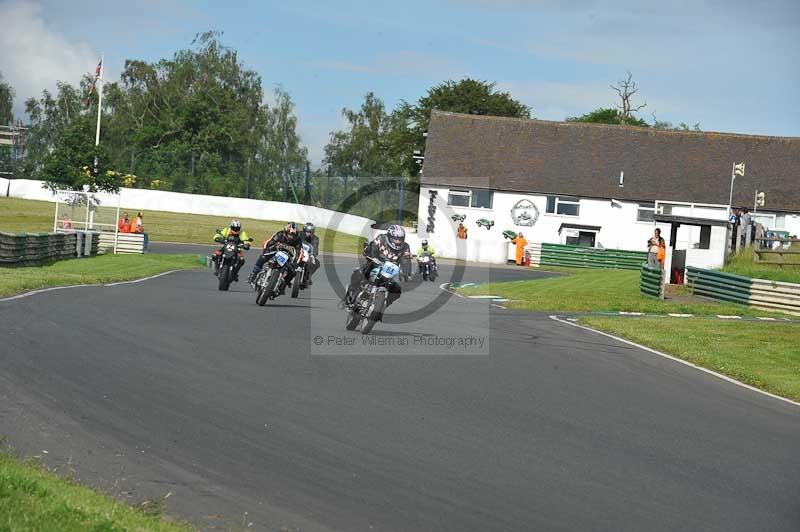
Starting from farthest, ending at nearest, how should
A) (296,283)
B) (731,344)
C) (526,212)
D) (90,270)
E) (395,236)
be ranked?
(526,212) < (90,270) < (296,283) < (731,344) < (395,236)

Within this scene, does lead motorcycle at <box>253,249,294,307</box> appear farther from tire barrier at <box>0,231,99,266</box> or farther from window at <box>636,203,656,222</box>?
window at <box>636,203,656,222</box>

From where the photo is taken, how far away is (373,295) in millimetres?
15516

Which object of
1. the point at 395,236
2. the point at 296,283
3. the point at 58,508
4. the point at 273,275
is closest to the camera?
the point at 58,508

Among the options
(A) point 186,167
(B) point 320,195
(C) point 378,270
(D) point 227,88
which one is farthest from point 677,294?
(D) point 227,88

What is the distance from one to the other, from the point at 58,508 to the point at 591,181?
57.7 metres

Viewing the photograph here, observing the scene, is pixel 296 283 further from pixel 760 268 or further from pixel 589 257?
pixel 589 257

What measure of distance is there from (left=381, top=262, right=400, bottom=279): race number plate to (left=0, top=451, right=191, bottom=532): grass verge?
8990mm

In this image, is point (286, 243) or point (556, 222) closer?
point (286, 243)

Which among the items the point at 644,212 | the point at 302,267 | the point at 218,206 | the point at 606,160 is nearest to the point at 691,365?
the point at 302,267

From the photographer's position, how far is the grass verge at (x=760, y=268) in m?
29.3

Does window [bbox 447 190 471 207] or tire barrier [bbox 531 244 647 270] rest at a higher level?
window [bbox 447 190 471 207]

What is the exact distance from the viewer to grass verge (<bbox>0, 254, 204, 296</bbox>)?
20609 mm

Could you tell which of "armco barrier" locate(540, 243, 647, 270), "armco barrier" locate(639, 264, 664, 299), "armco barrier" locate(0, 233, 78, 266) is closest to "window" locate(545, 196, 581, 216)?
"armco barrier" locate(540, 243, 647, 270)

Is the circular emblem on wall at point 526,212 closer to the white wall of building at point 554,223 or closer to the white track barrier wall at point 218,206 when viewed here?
the white wall of building at point 554,223
